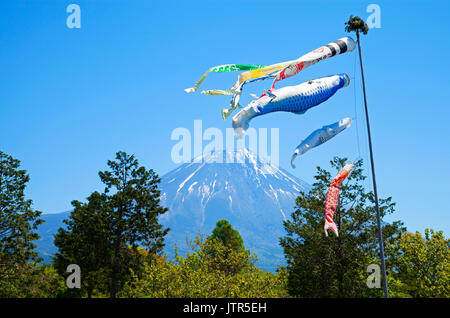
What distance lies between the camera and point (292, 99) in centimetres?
1205

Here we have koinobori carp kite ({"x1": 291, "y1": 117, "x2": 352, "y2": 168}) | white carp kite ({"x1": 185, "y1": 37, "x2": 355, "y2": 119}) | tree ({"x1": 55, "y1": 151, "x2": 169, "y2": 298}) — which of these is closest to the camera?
white carp kite ({"x1": 185, "y1": 37, "x2": 355, "y2": 119})

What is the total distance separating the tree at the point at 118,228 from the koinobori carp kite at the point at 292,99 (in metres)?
20.0

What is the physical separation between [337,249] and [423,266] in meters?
4.79

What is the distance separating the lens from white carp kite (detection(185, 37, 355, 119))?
12219 mm

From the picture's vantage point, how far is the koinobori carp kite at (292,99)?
37.8 feet

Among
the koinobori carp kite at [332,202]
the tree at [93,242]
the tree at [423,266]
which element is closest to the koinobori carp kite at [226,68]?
the koinobori carp kite at [332,202]

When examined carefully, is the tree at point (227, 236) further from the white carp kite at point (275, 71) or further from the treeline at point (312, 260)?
the white carp kite at point (275, 71)

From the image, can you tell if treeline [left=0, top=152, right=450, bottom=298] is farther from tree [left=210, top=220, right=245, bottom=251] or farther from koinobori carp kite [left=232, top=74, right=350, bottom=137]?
tree [left=210, top=220, right=245, bottom=251]

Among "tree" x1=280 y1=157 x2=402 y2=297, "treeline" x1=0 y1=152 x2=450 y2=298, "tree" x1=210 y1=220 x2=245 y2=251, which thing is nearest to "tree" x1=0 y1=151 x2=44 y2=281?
"treeline" x1=0 y1=152 x2=450 y2=298

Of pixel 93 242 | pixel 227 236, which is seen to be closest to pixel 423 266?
pixel 93 242

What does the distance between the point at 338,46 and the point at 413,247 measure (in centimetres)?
1542

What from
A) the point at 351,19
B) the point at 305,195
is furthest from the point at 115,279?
the point at 351,19

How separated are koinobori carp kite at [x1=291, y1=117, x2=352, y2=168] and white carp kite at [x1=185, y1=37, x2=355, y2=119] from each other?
1860 millimetres
